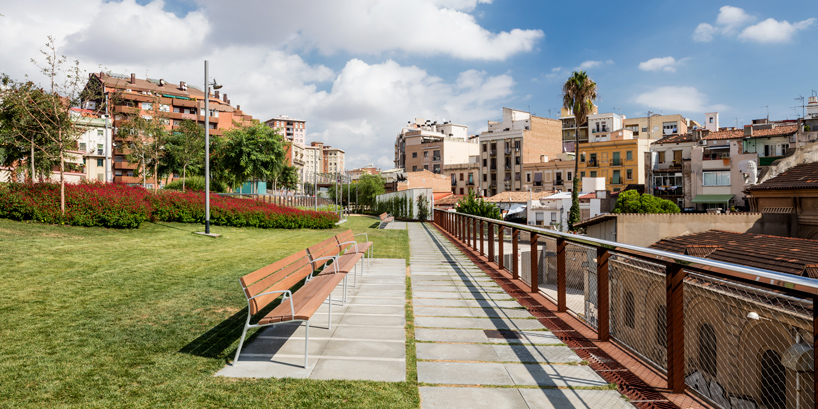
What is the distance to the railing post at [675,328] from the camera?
3.38 m

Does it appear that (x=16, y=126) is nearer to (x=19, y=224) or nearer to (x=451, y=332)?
(x=19, y=224)

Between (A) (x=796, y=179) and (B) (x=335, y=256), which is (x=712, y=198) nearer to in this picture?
(A) (x=796, y=179)

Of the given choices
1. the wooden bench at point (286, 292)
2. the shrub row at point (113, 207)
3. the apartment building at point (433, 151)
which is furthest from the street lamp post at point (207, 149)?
the apartment building at point (433, 151)

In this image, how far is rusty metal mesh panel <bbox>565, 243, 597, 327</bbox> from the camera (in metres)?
5.23

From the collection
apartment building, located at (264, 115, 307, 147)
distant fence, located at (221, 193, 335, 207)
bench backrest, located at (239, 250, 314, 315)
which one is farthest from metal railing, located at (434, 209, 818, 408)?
apartment building, located at (264, 115, 307, 147)

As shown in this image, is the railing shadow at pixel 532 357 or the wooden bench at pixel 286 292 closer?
the railing shadow at pixel 532 357

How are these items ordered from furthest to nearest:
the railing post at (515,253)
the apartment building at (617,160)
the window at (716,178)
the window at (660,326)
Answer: the apartment building at (617,160)
the window at (716,178)
the railing post at (515,253)
the window at (660,326)

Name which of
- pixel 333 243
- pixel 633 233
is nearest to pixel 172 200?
pixel 333 243

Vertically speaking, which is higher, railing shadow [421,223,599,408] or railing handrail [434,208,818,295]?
railing handrail [434,208,818,295]

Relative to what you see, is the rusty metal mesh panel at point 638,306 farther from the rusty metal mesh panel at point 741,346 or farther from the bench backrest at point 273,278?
the bench backrest at point 273,278

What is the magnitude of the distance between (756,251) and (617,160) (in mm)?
48365

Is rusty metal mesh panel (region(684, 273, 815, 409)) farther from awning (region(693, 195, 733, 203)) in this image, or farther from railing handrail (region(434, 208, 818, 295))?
awning (region(693, 195, 733, 203))

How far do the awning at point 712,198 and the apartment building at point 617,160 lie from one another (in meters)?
12.4

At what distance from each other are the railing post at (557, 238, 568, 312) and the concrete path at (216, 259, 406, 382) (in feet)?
6.58
